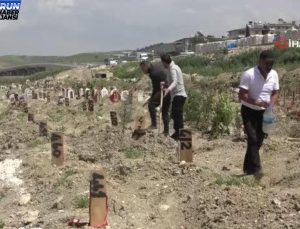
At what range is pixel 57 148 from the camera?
9.07m

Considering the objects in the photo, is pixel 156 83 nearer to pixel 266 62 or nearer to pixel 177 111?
pixel 177 111

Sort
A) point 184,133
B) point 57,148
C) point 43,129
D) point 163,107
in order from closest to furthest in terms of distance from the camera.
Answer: point 184,133 → point 57,148 → point 163,107 → point 43,129

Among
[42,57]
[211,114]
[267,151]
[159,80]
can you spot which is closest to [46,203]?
[267,151]

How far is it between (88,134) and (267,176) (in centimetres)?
550

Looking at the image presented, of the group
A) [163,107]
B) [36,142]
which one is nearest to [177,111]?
[163,107]

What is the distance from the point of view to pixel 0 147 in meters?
12.5

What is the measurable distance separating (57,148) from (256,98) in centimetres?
295

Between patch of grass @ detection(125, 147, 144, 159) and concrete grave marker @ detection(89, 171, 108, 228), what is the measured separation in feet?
11.6

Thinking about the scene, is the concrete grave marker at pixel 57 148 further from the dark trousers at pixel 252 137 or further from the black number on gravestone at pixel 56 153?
the dark trousers at pixel 252 137

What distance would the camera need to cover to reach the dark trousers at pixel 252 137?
7926 millimetres

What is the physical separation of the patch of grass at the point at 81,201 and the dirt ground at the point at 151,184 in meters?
0.01

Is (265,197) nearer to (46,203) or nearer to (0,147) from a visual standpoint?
(46,203)

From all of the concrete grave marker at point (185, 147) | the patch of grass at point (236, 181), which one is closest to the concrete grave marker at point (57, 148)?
the concrete grave marker at point (185, 147)

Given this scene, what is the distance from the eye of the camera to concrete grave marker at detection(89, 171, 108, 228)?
614 centimetres
